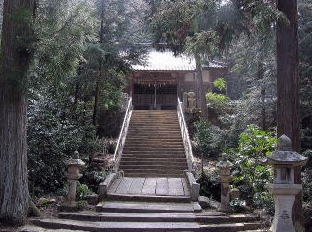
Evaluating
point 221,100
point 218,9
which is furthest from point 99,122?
point 218,9

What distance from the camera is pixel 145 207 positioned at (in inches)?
365

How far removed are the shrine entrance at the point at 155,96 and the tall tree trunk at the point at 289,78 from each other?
60.3ft

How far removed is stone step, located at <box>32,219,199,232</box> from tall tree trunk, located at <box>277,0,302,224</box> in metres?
2.72

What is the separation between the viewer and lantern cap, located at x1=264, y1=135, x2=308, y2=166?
584cm

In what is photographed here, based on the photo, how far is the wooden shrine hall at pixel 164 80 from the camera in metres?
25.2

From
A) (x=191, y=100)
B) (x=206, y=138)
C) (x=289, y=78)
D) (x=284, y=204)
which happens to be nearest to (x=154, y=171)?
(x=206, y=138)

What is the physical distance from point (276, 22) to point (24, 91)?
5631 mm

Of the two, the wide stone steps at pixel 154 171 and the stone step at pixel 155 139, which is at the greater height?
the stone step at pixel 155 139

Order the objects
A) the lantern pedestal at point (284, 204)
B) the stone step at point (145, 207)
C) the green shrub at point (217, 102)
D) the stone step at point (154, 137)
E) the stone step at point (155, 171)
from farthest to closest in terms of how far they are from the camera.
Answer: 1. the green shrub at point (217, 102)
2. the stone step at point (154, 137)
3. the stone step at point (155, 171)
4. the stone step at point (145, 207)
5. the lantern pedestal at point (284, 204)

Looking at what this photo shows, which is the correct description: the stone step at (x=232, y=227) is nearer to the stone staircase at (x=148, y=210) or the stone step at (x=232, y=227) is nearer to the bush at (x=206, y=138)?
the stone staircase at (x=148, y=210)

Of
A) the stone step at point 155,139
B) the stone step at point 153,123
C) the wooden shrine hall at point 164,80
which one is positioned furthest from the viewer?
the wooden shrine hall at point 164,80

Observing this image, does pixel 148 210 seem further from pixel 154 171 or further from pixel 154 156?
pixel 154 156

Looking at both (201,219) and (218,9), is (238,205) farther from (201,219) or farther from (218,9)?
(218,9)

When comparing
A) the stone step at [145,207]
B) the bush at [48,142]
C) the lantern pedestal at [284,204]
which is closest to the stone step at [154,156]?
the bush at [48,142]
